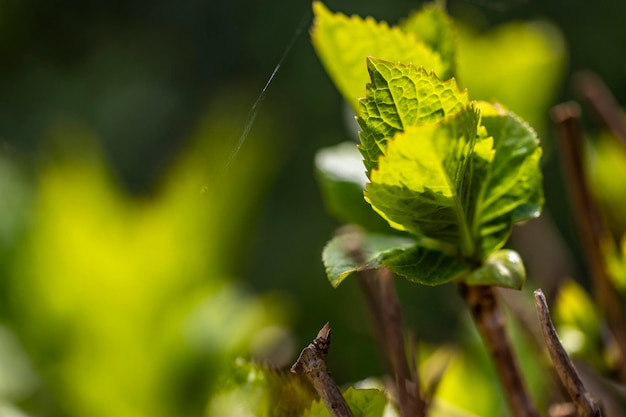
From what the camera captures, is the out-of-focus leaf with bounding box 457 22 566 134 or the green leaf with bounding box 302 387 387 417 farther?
the out-of-focus leaf with bounding box 457 22 566 134

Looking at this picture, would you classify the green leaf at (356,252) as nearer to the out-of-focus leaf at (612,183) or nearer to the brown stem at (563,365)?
the brown stem at (563,365)

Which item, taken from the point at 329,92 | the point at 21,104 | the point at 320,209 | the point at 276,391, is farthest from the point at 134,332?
the point at 21,104

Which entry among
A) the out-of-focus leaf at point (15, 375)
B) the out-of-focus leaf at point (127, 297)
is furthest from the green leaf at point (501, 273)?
the out-of-focus leaf at point (15, 375)

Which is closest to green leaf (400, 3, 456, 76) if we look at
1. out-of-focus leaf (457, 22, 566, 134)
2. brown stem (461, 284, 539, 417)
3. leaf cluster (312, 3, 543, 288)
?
leaf cluster (312, 3, 543, 288)

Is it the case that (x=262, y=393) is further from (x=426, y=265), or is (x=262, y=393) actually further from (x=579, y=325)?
(x=579, y=325)

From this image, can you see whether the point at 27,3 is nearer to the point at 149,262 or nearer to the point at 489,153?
the point at 149,262

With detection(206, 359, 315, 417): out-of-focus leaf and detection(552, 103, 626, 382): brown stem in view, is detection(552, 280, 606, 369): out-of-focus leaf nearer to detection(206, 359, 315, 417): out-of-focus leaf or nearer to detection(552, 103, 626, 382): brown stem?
detection(552, 103, 626, 382): brown stem

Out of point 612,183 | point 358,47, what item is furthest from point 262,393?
point 612,183
